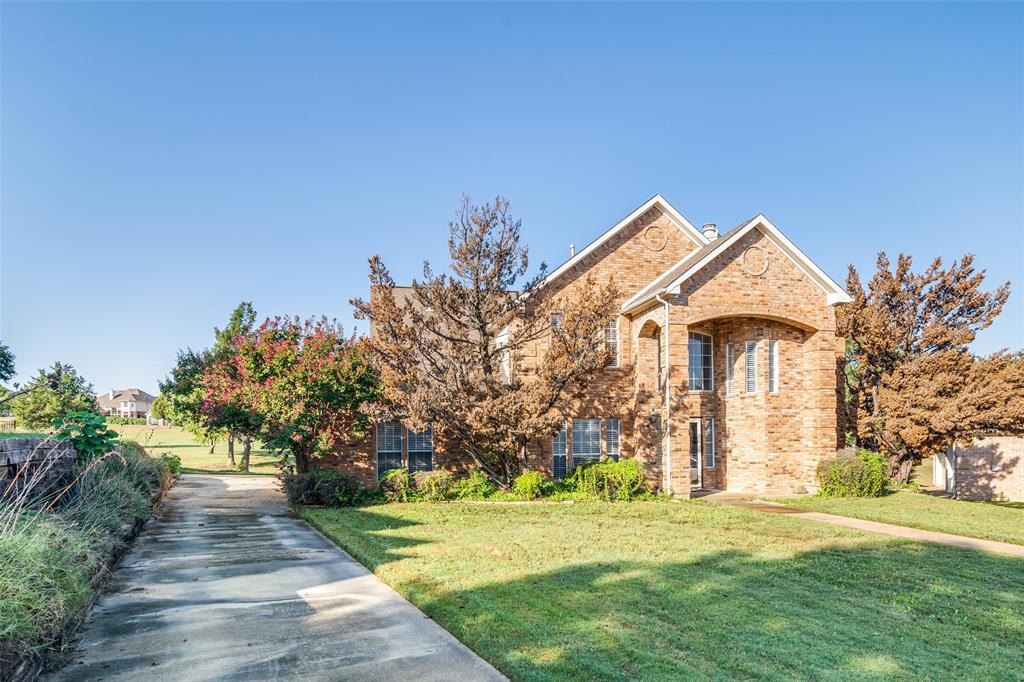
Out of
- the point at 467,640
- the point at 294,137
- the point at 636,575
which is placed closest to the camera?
the point at 467,640

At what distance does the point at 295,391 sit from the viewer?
16.3 metres

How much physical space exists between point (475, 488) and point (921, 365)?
14684 millimetres

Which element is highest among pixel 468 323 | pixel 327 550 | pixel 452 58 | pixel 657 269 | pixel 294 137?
pixel 452 58

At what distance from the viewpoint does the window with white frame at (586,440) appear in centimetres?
1961

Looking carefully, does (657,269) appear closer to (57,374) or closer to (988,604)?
(988,604)

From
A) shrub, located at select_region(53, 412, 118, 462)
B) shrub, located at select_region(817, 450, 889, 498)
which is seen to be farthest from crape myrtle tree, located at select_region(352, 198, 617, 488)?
shrub, located at select_region(817, 450, 889, 498)

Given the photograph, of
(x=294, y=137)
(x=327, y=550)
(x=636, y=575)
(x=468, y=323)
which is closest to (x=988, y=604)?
(x=636, y=575)

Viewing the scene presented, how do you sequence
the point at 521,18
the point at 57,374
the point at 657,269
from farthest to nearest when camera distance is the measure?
the point at 657,269 → the point at 521,18 → the point at 57,374

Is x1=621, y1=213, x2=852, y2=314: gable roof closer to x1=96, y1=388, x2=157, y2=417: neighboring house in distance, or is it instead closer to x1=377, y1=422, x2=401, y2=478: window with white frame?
x1=377, y1=422, x2=401, y2=478: window with white frame

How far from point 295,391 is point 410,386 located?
2940 mm

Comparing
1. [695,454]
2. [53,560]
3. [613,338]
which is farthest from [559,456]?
[53,560]

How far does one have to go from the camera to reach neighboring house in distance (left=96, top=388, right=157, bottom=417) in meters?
119

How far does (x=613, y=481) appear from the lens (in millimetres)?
17594

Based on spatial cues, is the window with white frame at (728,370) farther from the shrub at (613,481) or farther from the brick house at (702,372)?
the shrub at (613,481)
